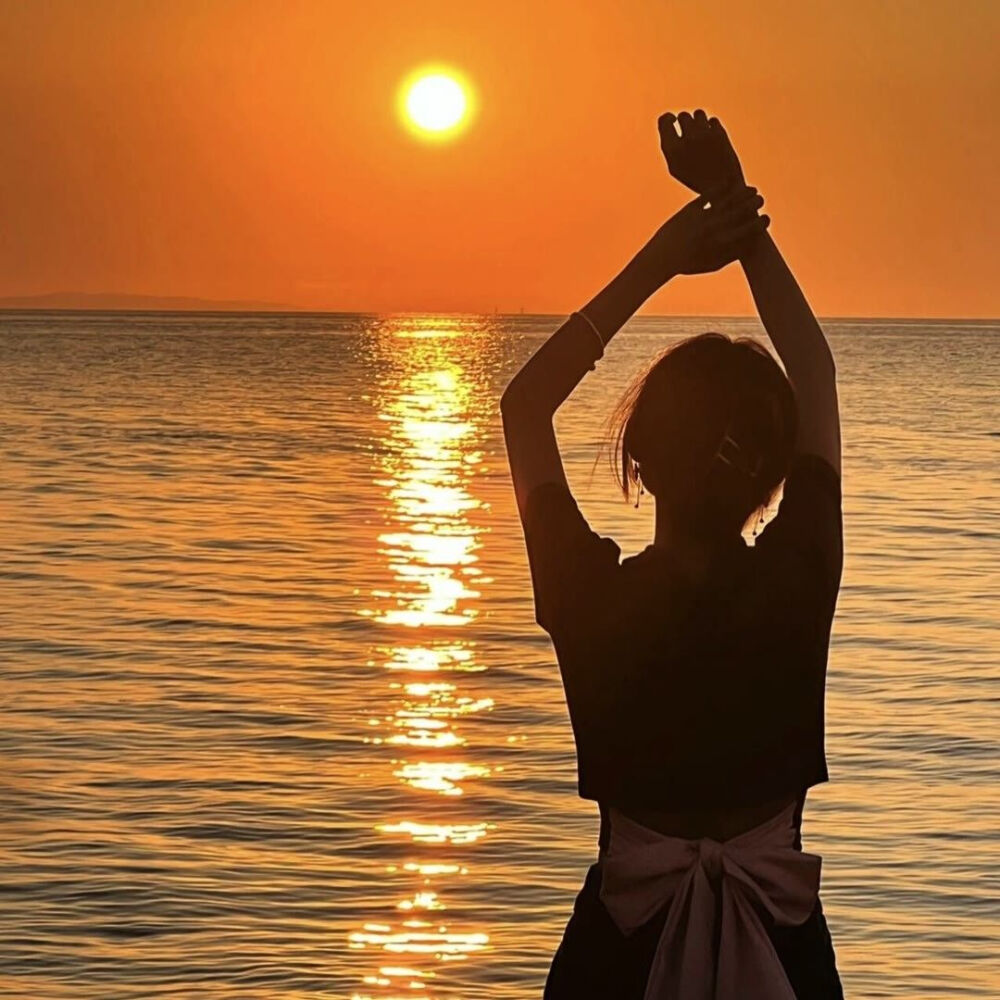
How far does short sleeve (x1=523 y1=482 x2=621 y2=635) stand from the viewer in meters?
2.91

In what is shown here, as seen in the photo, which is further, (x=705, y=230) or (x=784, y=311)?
(x=784, y=311)

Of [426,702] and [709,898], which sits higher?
[426,702]

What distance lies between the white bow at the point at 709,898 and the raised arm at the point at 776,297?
0.51 m

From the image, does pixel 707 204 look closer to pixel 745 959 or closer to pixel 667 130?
pixel 667 130

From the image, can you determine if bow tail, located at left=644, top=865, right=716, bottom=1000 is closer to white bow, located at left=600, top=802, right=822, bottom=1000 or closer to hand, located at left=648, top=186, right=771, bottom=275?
white bow, located at left=600, top=802, right=822, bottom=1000

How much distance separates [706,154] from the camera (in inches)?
119

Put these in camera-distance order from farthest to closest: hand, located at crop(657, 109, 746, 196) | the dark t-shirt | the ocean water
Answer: the ocean water, hand, located at crop(657, 109, 746, 196), the dark t-shirt

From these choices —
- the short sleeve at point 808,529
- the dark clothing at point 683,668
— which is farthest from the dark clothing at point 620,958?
the short sleeve at point 808,529

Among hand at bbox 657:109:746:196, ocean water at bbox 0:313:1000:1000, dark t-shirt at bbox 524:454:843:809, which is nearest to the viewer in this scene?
dark t-shirt at bbox 524:454:843:809

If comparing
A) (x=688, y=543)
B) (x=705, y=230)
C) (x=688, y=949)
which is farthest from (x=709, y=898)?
(x=705, y=230)

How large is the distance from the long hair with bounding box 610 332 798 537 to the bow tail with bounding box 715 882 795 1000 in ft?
1.57

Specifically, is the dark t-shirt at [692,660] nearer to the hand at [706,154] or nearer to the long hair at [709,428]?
the long hair at [709,428]

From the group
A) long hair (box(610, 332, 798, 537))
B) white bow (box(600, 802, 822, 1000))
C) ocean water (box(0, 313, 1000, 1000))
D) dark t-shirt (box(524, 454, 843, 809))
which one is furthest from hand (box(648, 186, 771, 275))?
ocean water (box(0, 313, 1000, 1000))

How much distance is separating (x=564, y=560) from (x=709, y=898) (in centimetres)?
47
